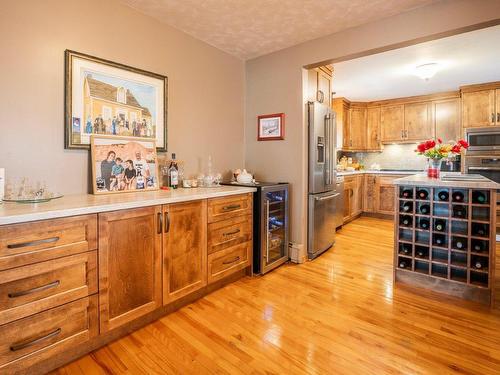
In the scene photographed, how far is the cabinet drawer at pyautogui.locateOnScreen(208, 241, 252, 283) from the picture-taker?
2.34 m

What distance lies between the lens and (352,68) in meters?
3.91

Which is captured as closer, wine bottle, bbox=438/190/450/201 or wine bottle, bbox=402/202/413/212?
wine bottle, bbox=438/190/450/201

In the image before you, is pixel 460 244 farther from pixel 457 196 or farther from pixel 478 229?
pixel 457 196

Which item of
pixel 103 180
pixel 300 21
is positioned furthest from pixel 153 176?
pixel 300 21

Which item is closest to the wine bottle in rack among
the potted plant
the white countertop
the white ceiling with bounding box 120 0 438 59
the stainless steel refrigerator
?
the potted plant

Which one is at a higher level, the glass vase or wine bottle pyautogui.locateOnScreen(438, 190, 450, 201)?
the glass vase

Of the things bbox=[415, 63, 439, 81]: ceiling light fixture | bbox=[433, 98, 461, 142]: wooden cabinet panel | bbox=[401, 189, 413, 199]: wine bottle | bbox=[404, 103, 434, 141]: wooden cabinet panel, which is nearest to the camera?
bbox=[401, 189, 413, 199]: wine bottle

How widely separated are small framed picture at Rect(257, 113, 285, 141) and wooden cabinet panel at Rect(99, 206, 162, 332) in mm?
1840

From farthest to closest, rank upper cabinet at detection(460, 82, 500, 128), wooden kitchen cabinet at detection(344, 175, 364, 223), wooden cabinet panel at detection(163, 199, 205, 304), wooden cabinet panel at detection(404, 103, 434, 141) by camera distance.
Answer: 1. wooden cabinet panel at detection(404, 103, 434, 141)
2. wooden kitchen cabinet at detection(344, 175, 364, 223)
3. upper cabinet at detection(460, 82, 500, 128)
4. wooden cabinet panel at detection(163, 199, 205, 304)

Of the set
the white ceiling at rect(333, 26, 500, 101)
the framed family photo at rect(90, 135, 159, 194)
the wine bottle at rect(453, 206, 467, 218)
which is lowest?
the wine bottle at rect(453, 206, 467, 218)

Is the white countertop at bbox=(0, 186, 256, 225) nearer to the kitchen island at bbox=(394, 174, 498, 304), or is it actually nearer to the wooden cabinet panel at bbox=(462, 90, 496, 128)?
the kitchen island at bbox=(394, 174, 498, 304)

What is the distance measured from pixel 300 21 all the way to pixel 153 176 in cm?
197

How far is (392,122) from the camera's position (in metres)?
5.77

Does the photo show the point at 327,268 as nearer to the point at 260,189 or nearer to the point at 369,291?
the point at 369,291
